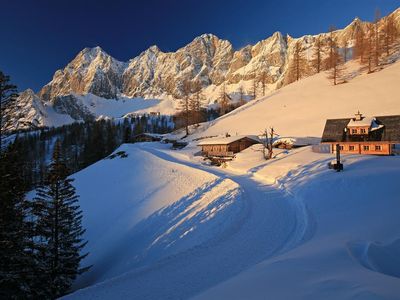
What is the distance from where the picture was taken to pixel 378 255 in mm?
8547

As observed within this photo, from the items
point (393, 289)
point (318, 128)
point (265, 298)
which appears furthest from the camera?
point (318, 128)

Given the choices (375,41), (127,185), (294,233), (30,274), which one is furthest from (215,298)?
(375,41)

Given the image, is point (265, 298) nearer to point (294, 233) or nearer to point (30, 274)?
point (294, 233)

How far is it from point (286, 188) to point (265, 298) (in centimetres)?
1858

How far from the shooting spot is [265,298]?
237 inches

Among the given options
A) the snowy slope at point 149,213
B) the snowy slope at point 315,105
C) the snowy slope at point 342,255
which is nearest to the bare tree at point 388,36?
the snowy slope at point 315,105

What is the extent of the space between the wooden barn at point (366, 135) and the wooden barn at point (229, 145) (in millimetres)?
16206

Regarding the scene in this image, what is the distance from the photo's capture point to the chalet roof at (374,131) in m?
A: 34.5

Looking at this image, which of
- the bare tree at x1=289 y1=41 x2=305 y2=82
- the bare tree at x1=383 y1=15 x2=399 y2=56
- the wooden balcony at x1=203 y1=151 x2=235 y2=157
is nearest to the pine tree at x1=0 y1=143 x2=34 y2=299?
the wooden balcony at x1=203 y1=151 x2=235 y2=157

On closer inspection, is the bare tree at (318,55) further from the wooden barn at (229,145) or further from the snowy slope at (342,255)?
Answer: the snowy slope at (342,255)

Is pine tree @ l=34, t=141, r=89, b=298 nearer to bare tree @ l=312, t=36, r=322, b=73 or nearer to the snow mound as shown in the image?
the snow mound

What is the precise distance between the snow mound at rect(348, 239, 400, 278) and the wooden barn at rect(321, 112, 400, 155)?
29756mm

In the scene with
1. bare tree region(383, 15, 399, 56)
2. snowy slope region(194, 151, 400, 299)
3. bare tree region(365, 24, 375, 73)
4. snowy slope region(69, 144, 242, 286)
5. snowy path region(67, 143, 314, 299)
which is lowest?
snowy slope region(69, 144, 242, 286)

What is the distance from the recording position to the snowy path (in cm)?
978
